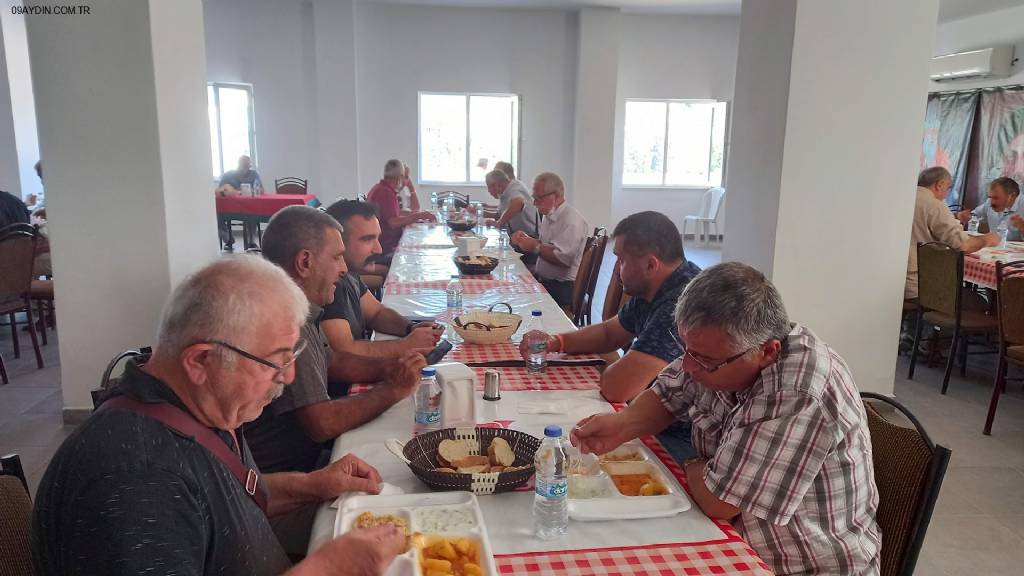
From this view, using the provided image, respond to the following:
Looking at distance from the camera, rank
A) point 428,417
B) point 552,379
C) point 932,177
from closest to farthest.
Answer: point 428,417
point 552,379
point 932,177

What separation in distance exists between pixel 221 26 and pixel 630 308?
909 cm

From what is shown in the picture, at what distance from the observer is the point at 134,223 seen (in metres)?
3.34

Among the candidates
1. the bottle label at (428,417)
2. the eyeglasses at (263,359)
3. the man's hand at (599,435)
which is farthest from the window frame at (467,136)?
the eyeglasses at (263,359)

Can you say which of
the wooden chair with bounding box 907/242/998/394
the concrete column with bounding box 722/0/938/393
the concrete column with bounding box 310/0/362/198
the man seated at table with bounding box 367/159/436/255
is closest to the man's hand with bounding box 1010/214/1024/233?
the wooden chair with bounding box 907/242/998/394

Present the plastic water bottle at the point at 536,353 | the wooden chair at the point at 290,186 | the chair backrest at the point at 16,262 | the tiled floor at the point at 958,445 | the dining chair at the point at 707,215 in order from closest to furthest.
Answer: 1. the plastic water bottle at the point at 536,353
2. the tiled floor at the point at 958,445
3. the chair backrest at the point at 16,262
4. the wooden chair at the point at 290,186
5. the dining chair at the point at 707,215

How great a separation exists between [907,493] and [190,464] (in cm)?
139

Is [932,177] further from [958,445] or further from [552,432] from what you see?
[552,432]

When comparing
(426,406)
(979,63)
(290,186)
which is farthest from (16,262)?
(979,63)

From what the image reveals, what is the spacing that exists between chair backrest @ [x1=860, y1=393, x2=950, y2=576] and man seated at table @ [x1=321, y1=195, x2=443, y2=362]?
Result: 4.86 feet

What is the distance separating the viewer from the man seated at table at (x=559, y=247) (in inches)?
186

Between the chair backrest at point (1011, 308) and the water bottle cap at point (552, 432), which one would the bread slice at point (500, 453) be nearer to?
the water bottle cap at point (552, 432)

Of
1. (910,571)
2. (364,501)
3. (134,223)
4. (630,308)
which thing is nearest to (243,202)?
(134,223)

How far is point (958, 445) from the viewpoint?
348 centimetres

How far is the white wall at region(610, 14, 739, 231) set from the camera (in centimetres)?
1027
